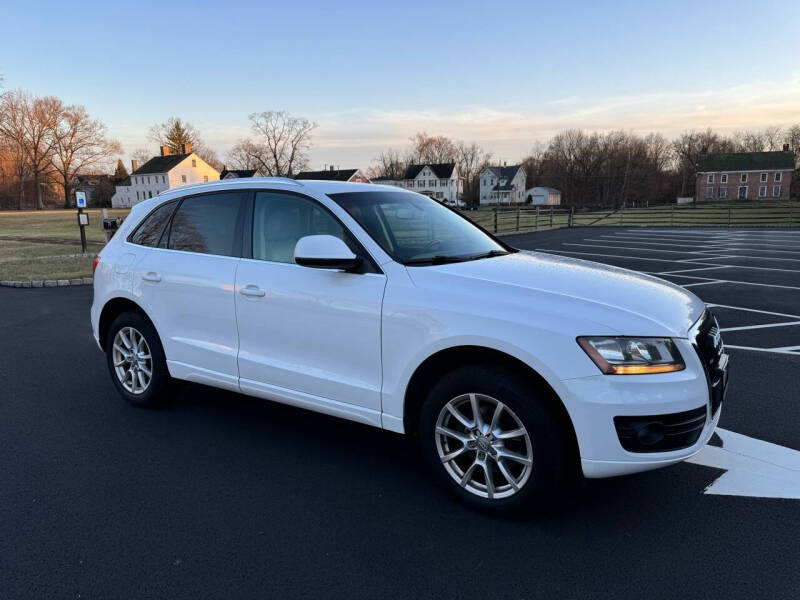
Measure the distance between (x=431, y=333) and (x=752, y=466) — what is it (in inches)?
88.9

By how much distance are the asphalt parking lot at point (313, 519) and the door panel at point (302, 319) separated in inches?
21.4

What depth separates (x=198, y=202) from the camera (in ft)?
14.3

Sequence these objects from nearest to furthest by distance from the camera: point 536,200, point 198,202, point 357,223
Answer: point 357,223
point 198,202
point 536,200

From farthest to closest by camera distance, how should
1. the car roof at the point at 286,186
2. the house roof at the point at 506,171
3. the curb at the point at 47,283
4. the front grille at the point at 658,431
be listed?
Answer: the house roof at the point at 506,171, the curb at the point at 47,283, the car roof at the point at 286,186, the front grille at the point at 658,431

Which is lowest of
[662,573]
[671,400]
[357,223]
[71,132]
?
[662,573]

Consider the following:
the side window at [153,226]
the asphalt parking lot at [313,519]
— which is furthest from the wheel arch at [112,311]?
the asphalt parking lot at [313,519]

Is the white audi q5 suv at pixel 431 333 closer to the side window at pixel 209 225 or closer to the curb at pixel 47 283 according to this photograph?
the side window at pixel 209 225

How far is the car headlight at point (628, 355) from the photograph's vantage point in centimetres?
257

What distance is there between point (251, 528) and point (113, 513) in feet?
2.63

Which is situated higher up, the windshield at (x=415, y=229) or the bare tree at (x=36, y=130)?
the bare tree at (x=36, y=130)

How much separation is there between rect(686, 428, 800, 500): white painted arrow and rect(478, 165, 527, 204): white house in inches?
4209

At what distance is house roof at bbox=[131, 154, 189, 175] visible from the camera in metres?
85.4

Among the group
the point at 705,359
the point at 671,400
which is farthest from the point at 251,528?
the point at 705,359

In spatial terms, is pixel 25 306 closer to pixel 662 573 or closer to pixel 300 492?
pixel 300 492
